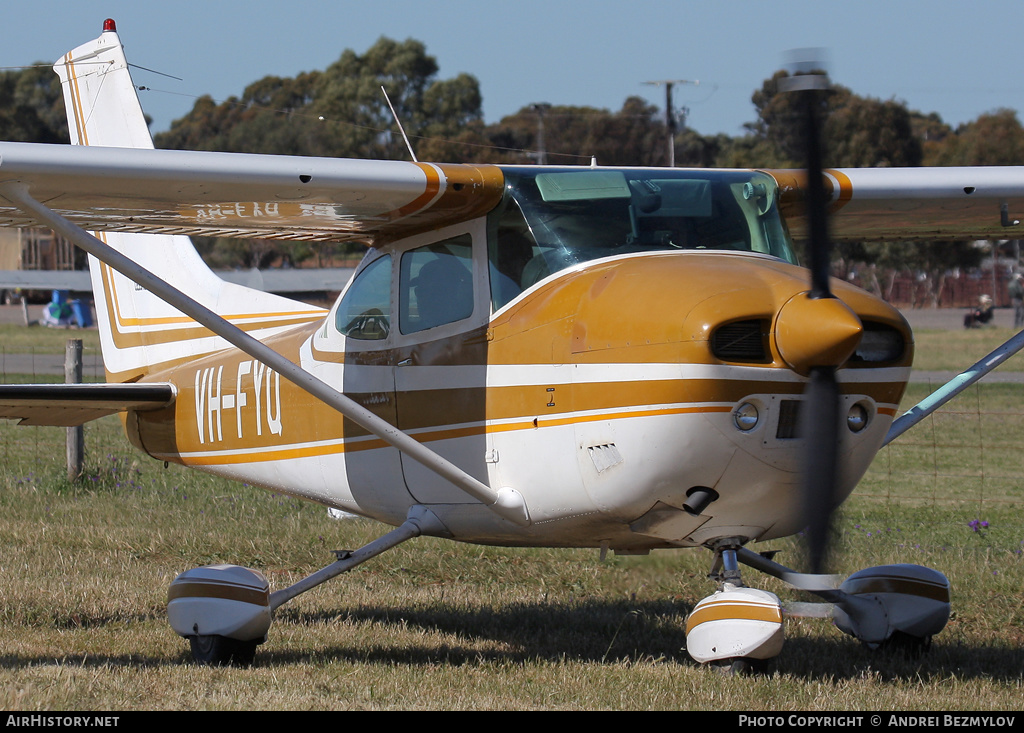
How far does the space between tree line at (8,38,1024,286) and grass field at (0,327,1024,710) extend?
35.3 metres

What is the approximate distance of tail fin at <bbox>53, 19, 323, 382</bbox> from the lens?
8.52m

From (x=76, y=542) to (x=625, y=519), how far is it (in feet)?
17.8

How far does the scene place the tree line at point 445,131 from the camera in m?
50.1

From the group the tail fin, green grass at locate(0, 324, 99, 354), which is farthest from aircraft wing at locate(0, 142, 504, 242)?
green grass at locate(0, 324, 99, 354)

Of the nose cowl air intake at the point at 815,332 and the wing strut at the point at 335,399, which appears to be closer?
the nose cowl air intake at the point at 815,332

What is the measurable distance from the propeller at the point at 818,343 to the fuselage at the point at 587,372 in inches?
2.1

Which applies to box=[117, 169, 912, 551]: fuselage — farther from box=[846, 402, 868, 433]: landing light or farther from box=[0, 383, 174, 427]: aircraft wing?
box=[0, 383, 174, 427]: aircraft wing

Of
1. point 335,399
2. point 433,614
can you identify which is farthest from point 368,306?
point 433,614

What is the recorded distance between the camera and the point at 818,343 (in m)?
4.46

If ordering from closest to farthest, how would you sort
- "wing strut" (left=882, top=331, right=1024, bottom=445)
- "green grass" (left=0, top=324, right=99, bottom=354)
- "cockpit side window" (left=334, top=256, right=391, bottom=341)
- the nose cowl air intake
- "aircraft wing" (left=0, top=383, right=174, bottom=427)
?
the nose cowl air intake → "cockpit side window" (left=334, top=256, right=391, bottom=341) → "wing strut" (left=882, top=331, right=1024, bottom=445) → "aircraft wing" (left=0, top=383, right=174, bottom=427) → "green grass" (left=0, top=324, right=99, bottom=354)

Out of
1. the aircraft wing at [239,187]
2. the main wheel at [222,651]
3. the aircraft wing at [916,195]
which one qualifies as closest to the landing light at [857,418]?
the aircraft wing at [916,195]

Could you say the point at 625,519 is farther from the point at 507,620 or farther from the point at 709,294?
the point at 507,620

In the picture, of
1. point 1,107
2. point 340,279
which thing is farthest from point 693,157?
point 1,107

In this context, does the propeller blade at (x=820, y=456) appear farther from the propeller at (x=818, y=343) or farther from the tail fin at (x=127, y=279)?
the tail fin at (x=127, y=279)
